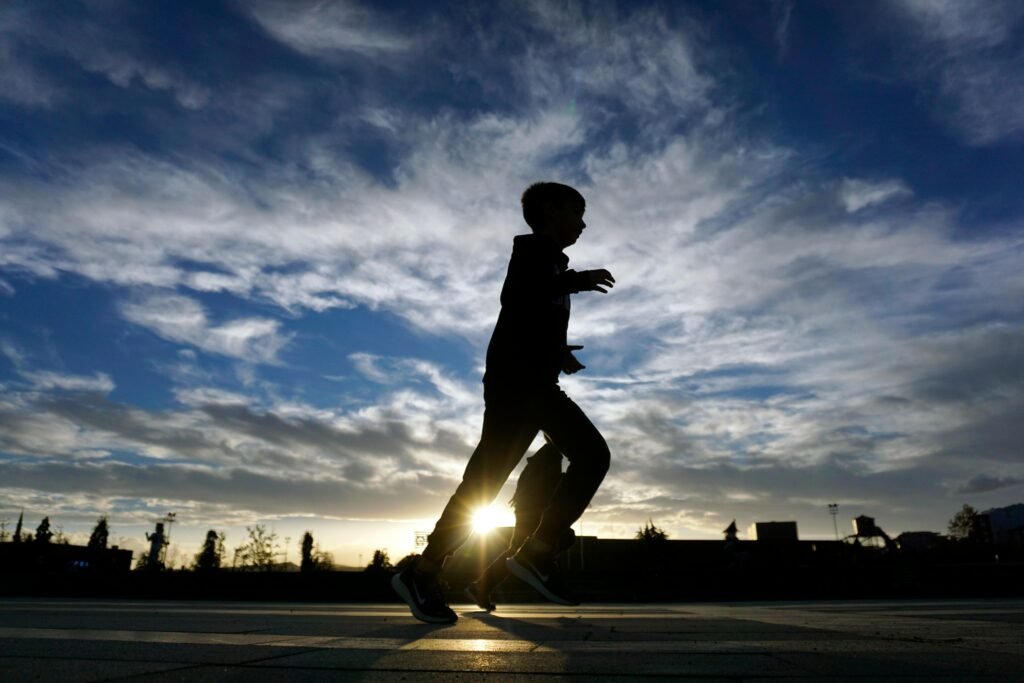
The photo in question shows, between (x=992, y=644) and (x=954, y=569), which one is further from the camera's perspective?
(x=954, y=569)

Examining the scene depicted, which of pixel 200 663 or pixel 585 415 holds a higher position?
pixel 585 415

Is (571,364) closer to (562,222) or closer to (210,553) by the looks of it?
(562,222)

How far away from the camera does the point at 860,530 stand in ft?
193

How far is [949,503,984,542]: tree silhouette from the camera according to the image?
8725cm

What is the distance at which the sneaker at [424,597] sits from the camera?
140 inches

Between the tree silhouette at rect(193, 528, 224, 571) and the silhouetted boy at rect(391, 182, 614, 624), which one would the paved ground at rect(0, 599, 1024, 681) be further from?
the tree silhouette at rect(193, 528, 224, 571)

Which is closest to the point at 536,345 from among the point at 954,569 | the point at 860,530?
the point at 954,569

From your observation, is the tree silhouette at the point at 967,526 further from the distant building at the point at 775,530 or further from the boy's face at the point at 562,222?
the boy's face at the point at 562,222

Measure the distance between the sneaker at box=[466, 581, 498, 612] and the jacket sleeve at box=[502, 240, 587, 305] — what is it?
2.30 m

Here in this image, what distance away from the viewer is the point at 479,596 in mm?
4922

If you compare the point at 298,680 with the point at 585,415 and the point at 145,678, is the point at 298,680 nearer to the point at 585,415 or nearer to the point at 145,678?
the point at 145,678

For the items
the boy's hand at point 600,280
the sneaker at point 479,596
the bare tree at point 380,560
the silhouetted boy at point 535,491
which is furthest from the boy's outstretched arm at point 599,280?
the bare tree at point 380,560

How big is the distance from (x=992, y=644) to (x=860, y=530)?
2543 inches

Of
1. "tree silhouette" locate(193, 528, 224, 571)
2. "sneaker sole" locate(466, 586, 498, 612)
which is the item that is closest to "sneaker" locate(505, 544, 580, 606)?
"sneaker sole" locate(466, 586, 498, 612)
